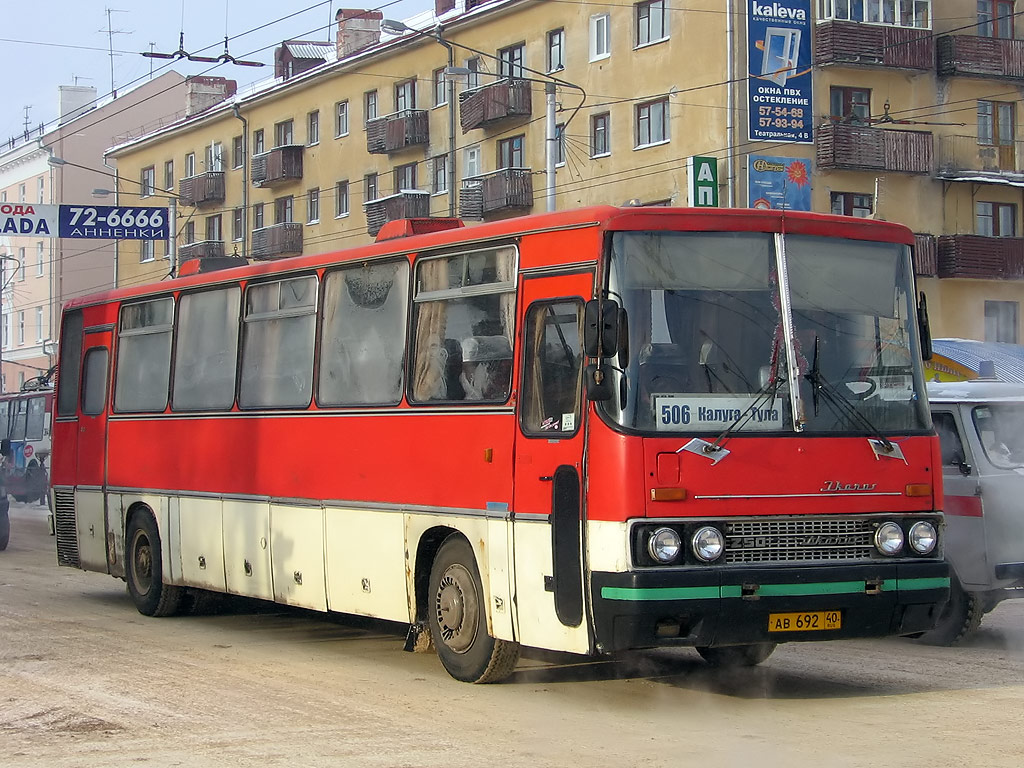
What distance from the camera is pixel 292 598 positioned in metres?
12.9

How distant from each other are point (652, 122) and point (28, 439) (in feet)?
73.5

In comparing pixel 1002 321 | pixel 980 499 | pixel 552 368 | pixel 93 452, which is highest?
pixel 1002 321

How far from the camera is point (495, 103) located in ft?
150

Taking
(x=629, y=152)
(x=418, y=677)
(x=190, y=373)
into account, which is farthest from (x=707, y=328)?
(x=629, y=152)

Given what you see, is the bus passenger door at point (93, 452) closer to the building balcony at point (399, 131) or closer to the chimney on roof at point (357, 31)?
the building balcony at point (399, 131)

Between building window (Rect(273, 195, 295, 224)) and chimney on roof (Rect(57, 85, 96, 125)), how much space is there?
2522 cm

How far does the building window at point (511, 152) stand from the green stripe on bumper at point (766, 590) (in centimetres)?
3704

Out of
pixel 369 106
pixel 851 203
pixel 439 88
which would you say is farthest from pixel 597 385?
pixel 369 106

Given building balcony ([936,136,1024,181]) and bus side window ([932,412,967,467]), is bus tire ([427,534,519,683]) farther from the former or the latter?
building balcony ([936,136,1024,181])

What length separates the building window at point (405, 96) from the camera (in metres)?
50.9

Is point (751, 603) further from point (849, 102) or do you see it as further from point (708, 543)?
point (849, 102)

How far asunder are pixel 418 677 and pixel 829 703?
2.81m

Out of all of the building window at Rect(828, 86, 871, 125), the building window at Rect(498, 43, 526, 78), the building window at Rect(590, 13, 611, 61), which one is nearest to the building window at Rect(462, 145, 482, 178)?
the building window at Rect(498, 43, 526, 78)

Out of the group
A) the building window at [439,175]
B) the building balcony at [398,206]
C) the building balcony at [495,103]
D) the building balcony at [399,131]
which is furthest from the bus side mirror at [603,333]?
the building balcony at [399,131]
